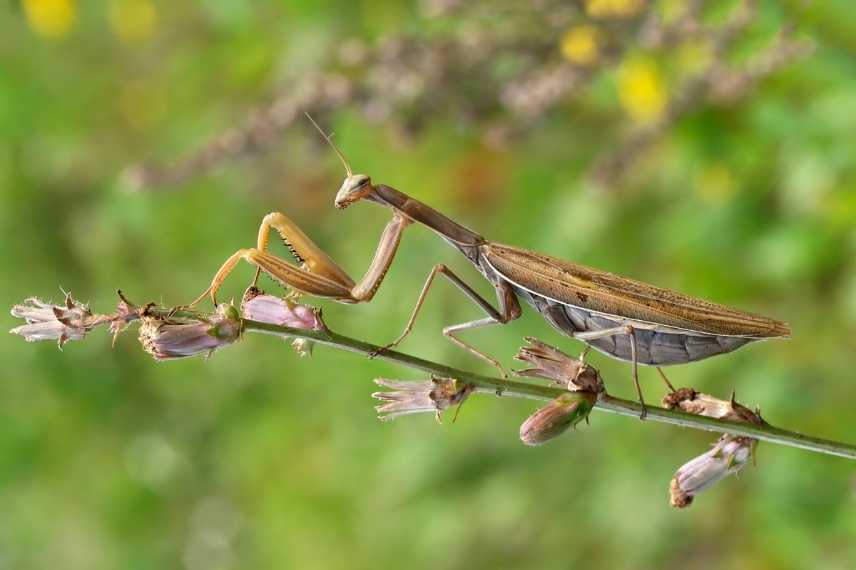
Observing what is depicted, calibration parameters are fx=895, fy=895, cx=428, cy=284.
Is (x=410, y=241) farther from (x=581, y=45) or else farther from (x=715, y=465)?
(x=715, y=465)

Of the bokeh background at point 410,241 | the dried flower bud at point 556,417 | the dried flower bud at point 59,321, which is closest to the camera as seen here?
the dried flower bud at point 59,321

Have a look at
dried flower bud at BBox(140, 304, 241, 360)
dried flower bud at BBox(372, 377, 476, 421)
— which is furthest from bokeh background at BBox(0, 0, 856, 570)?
dried flower bud at BBox(140, 304, 241, 360)

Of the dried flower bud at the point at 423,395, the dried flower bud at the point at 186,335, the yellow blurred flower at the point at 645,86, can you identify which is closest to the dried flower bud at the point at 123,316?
the dried flower bud at the point at 186,335

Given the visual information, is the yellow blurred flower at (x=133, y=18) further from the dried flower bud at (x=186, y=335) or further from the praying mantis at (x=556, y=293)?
the dried flower bud at (x=186, y=335)

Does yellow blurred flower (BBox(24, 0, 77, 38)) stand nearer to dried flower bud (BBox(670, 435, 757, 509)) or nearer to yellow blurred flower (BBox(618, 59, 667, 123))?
yellow blurred flower (BBox(618, 59, 667, 123))

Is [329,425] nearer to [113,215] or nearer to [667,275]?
[113,215]

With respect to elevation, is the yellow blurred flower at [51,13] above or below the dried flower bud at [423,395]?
above

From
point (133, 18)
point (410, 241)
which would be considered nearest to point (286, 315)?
point (410, 241)
